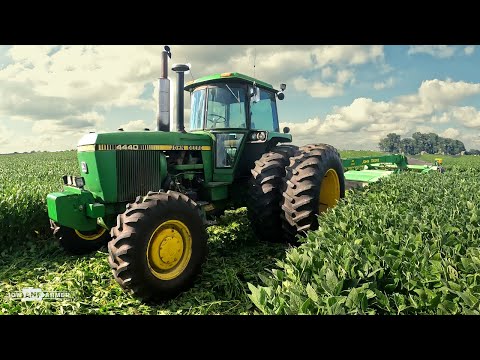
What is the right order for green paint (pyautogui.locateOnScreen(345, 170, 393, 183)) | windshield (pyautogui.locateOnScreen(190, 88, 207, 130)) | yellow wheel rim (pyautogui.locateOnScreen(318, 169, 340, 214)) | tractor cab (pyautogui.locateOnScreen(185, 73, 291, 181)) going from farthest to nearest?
green paint (pyautogui.locateOnScreen(345, 170, 393, 183)), yellow wheel rim (pyautogui.locateOnScreen(318, 169, 340, 214)), windshield (pyautogui.locateOnScreen(190, 88, 207, 130)), tractor cab (pyautogui.locateOnScreen(185, 73, 291, 181))

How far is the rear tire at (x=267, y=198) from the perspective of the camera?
5.28 meters

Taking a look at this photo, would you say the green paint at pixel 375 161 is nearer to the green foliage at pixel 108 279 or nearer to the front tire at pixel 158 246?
the green foliage at pixel 108 279

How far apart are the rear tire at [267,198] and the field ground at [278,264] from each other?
0.32 meters

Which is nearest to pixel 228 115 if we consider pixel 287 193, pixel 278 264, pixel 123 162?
pixel 287 193

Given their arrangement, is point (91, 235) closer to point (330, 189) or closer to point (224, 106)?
point (224, 106)

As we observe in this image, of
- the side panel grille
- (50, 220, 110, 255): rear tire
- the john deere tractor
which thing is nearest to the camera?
the john deere tractor

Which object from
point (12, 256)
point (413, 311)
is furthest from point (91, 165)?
point (413, 311)

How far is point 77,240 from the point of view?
17.4ft

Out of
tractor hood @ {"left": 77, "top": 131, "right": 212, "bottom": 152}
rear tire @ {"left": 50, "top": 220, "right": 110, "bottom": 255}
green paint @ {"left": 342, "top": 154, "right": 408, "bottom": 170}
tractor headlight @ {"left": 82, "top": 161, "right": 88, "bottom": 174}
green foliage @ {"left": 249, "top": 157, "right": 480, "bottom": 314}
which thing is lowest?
rear tire @ {"left": 50, "top": 220, "right": 110, "bottom": 255}

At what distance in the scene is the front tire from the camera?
11.8 ft

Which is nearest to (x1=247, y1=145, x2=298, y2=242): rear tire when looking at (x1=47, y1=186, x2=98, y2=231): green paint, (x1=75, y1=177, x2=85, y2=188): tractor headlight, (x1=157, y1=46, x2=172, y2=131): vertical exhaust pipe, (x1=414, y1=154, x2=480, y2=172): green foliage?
(x1=157, y1=46, x2=172, y2=131): vertical exhaust pipe

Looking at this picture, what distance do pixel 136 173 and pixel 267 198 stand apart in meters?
2.03

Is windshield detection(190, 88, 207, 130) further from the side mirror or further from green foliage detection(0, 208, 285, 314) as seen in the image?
green foliage detection(0, 208, 285, 314)

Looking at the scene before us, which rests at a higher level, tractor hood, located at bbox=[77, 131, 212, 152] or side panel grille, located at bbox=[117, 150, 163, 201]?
tractor hood, located at bbox=[77, 131, 212, 152]
